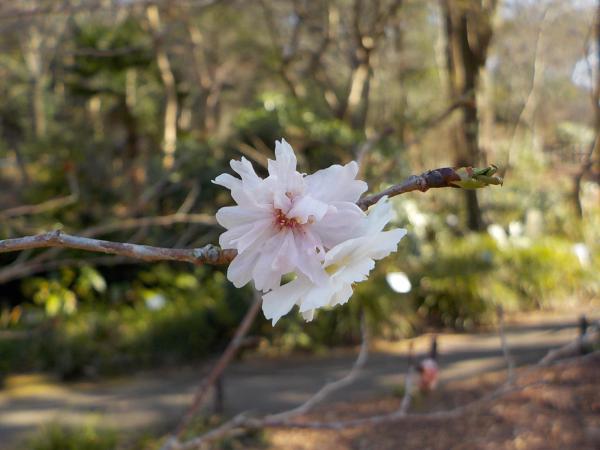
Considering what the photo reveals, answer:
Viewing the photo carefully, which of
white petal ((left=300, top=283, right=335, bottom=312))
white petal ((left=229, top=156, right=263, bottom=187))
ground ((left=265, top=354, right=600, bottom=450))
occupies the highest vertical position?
white petal ((left=229, top=156, right=263, bottom=187))

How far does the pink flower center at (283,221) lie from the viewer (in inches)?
30.0

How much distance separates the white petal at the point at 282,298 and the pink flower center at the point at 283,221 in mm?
68

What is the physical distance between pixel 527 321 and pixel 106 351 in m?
5.13

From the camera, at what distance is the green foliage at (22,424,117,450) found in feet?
14.5

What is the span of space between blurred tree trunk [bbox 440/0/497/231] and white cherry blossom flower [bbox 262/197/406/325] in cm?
1019

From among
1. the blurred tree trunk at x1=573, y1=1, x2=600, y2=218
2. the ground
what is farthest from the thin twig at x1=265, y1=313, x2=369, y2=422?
the ground

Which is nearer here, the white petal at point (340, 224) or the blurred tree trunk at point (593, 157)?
the white petal at point (340, 224)

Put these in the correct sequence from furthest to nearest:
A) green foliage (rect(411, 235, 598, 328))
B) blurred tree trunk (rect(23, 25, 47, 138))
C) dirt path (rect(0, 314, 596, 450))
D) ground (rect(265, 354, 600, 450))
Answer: blurred tree trunk (rect(23, 25, 47, 138)), green foliage (rect(411, 235, 598, 328)), dirt path (rect(0, 314, 596, 450)), ground (rect(265, 354, 600, 450))

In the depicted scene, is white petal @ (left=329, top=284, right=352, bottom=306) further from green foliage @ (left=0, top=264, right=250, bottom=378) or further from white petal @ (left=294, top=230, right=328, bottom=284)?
green foliage @ (left=0, top=264, right=250, bottom=378)

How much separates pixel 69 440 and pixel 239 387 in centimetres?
180

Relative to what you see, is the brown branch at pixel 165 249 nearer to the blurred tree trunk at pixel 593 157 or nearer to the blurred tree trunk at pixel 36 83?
the blurred tree trunk at pixel 593 157

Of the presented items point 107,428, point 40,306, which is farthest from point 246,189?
point 40,306

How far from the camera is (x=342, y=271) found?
2.35 feet

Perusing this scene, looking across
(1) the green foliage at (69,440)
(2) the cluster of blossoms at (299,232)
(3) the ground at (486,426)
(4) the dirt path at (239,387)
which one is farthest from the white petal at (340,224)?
(4) the dirt path at (239,387)
